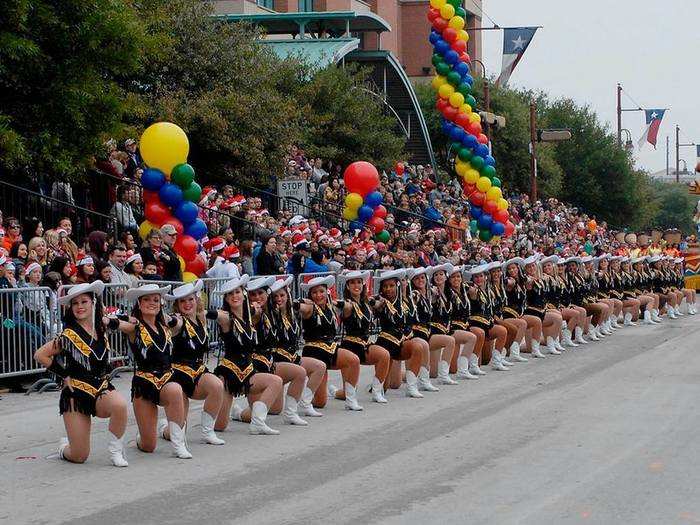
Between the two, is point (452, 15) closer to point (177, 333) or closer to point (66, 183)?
point (66, 183)

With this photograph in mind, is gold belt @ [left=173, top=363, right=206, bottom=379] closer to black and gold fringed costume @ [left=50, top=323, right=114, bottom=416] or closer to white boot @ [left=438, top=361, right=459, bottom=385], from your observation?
black and gold fringed costume @ [left=50, top=323, right=114, bottom=416]

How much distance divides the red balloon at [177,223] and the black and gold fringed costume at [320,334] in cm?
566

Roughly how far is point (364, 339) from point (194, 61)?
12.7 metres

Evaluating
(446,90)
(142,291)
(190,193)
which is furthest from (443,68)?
(142,291)

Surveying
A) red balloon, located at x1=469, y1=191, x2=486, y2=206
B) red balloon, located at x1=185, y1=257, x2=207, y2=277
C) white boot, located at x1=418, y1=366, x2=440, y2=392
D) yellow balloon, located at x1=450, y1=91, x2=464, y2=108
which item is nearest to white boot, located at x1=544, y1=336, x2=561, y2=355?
white boot, located at x1=418, y1=366, x2=440, y2=392

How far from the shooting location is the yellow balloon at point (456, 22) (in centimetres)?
2953

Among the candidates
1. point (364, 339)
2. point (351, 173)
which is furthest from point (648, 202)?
point (364, 339)

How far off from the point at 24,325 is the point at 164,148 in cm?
488

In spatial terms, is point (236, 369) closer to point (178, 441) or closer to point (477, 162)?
point (178, 441)

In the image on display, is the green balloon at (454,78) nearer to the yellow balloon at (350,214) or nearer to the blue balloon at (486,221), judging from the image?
the blue balloon at (486,221)

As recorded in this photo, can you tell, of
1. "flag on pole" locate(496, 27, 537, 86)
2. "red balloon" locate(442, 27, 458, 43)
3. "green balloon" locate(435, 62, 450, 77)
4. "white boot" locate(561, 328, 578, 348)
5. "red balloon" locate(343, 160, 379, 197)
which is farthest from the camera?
"flag on pole" locate(496, 27, 537, 86)

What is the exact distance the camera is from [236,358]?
11.1 m

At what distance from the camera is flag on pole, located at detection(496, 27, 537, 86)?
41.4m

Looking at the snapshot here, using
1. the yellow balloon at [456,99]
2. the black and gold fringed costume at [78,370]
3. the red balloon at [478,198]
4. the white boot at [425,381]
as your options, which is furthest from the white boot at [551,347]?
the black and gold fringed costume at [78,370]
